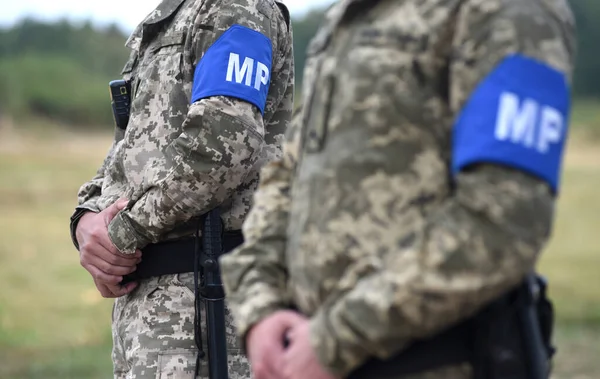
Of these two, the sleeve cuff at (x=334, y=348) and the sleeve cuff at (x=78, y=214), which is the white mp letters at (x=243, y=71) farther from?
the sleeve cuff at (x=334, y=348)

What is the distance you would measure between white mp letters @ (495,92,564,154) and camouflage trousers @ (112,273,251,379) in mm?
1159

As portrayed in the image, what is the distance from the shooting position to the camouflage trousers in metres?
2.12

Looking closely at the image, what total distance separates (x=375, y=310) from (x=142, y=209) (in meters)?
1.06

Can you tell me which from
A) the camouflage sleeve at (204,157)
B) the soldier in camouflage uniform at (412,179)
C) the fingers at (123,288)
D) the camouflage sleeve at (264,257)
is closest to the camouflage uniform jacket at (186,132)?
the camouflage sleeve at (204,157)

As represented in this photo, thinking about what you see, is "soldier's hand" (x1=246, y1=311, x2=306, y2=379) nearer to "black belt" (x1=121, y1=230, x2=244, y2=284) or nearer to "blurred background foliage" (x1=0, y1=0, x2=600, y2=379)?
"black belt" (x1=121, y1=230, x2=244, y2=284)

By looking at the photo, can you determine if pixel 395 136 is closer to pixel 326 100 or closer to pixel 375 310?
pixel 326 100

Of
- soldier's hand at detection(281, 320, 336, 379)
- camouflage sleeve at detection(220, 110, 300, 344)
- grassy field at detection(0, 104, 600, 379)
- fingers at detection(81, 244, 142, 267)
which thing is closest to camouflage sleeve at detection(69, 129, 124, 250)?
fingers at detection(81, 244, 142, 267)

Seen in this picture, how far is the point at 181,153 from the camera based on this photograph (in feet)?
6.84

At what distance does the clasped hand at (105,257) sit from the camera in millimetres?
2182

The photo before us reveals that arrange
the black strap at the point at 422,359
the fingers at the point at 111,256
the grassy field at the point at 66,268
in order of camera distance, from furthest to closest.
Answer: the grassy field at the point at 66,268, the fingers at the point at 111,256, the black strap at the point at 422,359

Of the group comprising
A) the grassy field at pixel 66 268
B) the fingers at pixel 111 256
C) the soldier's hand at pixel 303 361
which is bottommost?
the grassy field at pixel 66 268

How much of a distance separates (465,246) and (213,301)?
1.07 meters

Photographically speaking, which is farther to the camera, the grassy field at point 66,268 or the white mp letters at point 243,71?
the grassy field at point 66,268

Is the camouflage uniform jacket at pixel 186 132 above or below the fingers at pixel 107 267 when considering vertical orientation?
above
